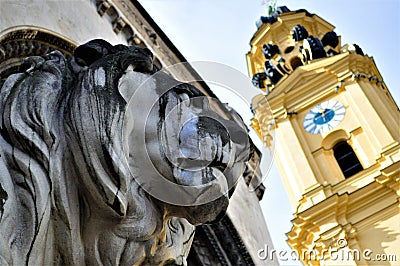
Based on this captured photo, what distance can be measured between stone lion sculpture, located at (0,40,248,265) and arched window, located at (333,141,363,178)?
2289cm

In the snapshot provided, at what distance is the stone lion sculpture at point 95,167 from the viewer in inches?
53.7

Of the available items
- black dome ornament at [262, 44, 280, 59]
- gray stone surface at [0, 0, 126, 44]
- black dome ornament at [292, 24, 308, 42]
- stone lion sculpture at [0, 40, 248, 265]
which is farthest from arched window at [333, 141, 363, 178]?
stone lion sculpture at [0, 40, 248, 265]

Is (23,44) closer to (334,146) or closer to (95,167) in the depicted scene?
(95,167)

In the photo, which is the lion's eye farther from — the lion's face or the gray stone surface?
the gray stone surface

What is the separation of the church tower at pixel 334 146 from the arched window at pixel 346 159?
35 millimetres

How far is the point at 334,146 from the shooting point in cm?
2519

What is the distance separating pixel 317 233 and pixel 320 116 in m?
5.55

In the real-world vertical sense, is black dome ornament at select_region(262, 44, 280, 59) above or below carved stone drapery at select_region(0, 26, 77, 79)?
above

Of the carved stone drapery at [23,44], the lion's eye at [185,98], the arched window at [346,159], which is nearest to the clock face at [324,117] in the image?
the arched window at [346,159]

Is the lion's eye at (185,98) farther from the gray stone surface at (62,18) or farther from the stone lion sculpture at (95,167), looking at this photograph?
the gray stone surface at (62,18)

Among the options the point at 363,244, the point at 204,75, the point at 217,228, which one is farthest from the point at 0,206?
the point at 363,244

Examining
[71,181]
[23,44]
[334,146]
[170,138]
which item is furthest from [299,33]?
[71,181]

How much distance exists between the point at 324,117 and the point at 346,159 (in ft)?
6.72

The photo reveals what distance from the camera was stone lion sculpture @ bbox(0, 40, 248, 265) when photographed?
136cm
